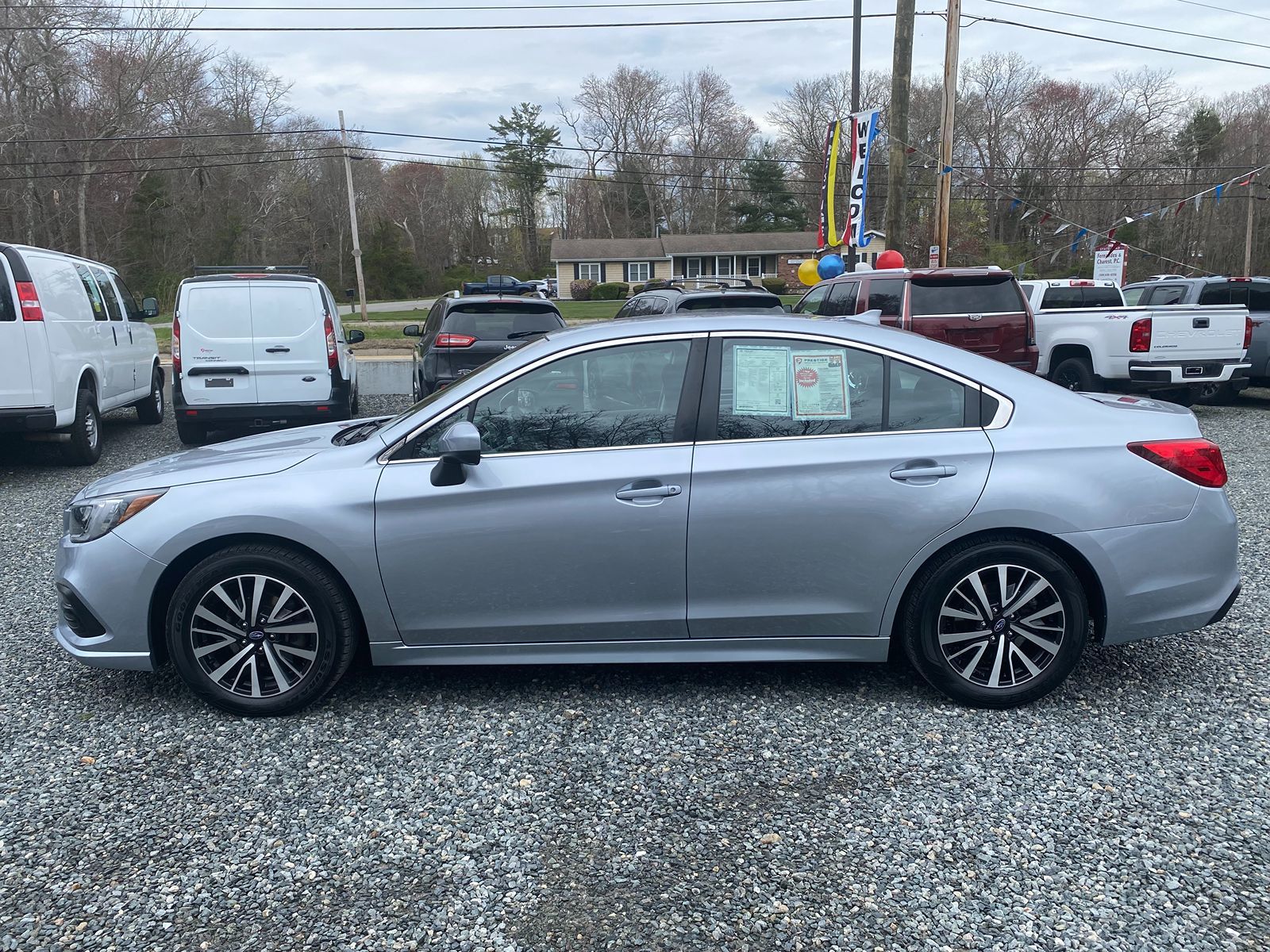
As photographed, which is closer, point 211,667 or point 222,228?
point 211,667

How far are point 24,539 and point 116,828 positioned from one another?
477 centimetres

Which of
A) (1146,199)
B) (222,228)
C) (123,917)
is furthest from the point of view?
(222,228)

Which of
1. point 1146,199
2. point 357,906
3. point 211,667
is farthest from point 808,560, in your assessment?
point 1146,199

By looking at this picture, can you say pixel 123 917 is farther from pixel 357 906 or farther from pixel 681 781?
pixel 681 781

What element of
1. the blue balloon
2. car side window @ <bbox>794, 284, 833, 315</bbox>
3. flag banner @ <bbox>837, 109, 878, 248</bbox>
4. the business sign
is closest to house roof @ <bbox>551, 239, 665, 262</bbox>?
the business sign

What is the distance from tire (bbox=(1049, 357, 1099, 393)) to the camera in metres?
12.7

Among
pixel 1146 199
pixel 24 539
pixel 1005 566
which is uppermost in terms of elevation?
pixel 1146 199

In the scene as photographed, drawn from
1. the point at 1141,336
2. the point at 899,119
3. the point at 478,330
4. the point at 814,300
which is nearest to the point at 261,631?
the point at 478,330

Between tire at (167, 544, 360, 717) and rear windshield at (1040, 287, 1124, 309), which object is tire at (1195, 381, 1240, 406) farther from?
tire at (167, 544, 360, 717)

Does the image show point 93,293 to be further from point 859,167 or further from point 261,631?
point 859,167

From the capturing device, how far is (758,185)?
233ft

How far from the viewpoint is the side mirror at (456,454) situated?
3.62 meters

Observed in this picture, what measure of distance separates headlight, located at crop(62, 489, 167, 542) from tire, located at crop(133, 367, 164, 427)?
9.29 meters

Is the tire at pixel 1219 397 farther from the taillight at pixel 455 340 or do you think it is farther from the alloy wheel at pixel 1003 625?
the alloy wheel at pixel 1003 625
